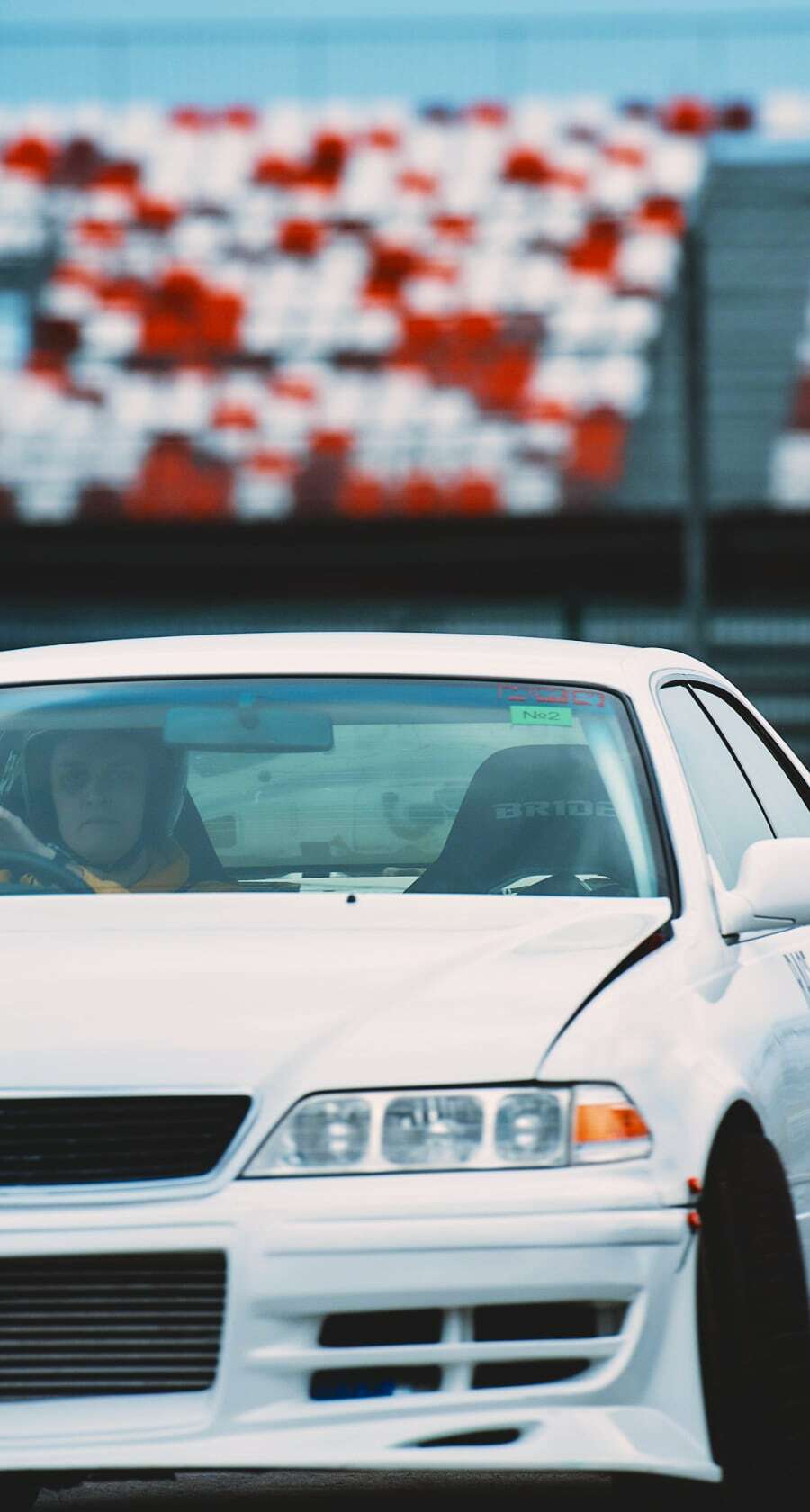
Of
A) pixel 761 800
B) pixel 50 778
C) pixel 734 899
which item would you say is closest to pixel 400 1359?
pixel 734 899

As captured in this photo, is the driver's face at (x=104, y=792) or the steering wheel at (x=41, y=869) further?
the driver's face at (x=104, y=792)

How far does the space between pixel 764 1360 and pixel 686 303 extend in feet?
56.4

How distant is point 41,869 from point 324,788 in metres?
0.81

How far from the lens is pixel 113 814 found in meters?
4.60

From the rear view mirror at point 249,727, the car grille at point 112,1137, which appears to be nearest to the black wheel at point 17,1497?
the car grille at point 112,1137

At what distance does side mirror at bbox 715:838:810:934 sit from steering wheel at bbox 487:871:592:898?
0.70 feet

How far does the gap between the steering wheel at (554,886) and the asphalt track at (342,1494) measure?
2.97 feet

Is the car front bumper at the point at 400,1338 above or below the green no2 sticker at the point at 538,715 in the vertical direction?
below

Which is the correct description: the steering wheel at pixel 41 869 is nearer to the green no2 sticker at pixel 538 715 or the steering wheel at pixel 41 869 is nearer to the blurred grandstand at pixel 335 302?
the green no2 sticker at pixel 538 715

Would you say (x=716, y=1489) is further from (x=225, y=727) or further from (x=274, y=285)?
(x=274, y=285)

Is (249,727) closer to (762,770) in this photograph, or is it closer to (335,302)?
(762,770)

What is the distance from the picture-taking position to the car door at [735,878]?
12.5 ft

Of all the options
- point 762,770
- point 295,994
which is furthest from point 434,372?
point 295,994

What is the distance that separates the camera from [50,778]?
4711 mm
